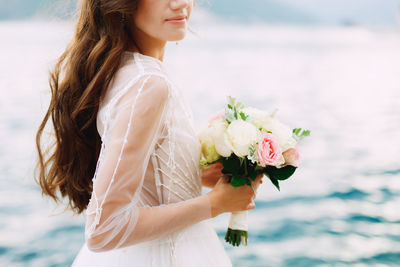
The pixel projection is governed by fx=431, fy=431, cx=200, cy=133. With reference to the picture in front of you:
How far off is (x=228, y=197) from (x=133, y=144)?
415 mm

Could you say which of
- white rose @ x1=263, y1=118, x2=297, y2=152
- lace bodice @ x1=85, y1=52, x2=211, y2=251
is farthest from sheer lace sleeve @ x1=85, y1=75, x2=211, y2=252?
white rose @ x1=263, y1=118, x2=297, y2=152

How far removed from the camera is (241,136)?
140 cm

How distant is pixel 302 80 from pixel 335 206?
39.7 feet

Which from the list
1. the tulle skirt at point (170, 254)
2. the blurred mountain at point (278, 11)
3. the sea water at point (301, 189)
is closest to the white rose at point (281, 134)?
the tulle skirt at point (170, 254)

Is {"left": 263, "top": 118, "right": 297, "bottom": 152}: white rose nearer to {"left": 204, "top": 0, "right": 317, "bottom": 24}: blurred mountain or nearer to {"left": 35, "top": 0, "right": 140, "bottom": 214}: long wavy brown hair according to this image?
{"left": 35, "top": 0, "right": 140, "bottom": 214}: long wavy brown hair

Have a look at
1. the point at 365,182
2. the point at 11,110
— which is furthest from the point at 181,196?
the point at 11,110

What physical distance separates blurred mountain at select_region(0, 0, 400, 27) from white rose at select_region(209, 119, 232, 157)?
612 millimetres

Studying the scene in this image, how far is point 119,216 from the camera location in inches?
47.0

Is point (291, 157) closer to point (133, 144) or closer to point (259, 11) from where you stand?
point (133, 144)

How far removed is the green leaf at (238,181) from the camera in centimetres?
138

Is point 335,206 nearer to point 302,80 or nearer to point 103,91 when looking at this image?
point 103,91

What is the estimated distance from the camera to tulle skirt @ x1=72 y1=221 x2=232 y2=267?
1.40m

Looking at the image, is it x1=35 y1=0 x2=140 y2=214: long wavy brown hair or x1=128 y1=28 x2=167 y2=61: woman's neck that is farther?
x1=128 y1=28 x2=167 y2=61: woman's neck

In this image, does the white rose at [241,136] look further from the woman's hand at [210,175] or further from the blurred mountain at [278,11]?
the blurred mountain at [278,11]
